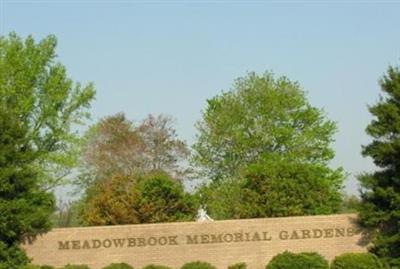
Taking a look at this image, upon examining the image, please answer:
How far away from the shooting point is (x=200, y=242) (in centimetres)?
3366

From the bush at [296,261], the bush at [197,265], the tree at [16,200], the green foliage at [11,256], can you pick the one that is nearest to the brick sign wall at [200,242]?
the green foliage at [11,256]

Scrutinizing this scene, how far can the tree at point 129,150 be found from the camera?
63625 millimetres

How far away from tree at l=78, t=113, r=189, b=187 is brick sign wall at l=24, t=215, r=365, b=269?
28710 mm

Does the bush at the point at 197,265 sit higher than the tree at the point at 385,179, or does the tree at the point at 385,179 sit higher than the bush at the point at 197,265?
the tree at the point at 385,179

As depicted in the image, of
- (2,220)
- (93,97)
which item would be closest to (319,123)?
(93,97)

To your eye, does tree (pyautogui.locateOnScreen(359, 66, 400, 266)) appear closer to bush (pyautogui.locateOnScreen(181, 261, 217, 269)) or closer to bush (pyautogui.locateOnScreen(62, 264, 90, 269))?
bush (pyautogui.locateOnScreen(181, 261, 217, 269))

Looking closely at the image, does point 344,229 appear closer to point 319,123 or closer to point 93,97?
point 93,97

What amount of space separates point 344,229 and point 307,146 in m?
24.2

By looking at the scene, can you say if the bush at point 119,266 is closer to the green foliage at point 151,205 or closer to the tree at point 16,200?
the tree at point 16,200

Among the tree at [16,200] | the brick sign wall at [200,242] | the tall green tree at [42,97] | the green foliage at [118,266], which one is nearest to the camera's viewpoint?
the green foliage at [118,266]

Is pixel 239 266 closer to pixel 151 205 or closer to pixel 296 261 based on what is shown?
pixel 296 261

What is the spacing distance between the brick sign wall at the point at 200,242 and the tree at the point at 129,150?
94.2ft

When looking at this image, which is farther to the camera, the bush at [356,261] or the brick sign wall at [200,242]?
the brick sign wall at [200,242]

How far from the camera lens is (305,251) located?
33312mm
